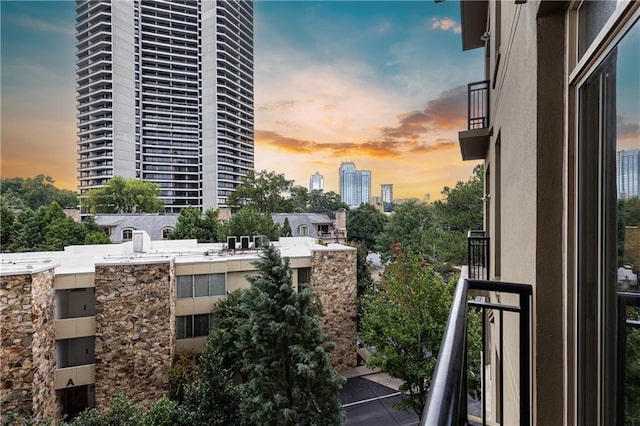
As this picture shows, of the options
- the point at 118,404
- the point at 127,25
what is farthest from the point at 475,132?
the point at 127,25

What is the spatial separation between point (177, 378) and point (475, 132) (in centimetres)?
954

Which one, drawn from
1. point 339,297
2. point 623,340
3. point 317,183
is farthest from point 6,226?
point 317,183

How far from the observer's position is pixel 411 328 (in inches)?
332

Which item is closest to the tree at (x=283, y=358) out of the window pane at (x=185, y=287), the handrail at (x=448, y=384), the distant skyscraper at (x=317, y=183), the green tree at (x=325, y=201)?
the window pane at (x=185, y=287)

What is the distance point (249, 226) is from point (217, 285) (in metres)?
10.2

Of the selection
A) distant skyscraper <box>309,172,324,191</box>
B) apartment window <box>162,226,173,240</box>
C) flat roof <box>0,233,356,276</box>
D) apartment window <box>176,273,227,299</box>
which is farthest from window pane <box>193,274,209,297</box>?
distant skyscraper <box>309,172,324,191</box>

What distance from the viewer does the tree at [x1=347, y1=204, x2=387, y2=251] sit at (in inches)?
1204

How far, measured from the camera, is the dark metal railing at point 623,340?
2.18 ft

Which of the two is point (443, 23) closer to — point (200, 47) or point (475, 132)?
point (475, 132)

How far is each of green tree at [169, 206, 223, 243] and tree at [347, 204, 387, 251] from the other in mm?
13071

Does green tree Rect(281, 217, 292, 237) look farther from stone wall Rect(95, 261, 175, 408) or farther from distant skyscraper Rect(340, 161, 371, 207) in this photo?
distant skyscraper Rect(340, 161, 371, 207)

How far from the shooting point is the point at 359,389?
11.0m

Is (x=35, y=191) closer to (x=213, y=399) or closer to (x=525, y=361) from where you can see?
(x=213, y=399)

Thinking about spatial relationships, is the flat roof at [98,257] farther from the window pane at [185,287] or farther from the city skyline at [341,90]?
the city skyline at [341,90]
